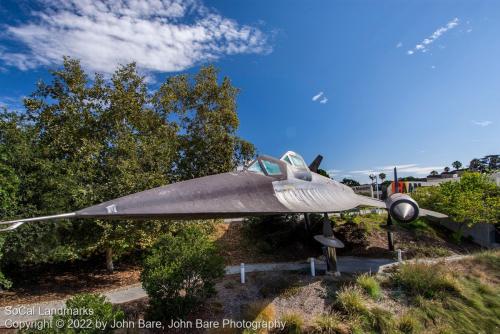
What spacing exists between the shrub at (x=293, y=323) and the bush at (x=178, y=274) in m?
2.33

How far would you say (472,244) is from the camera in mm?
18938

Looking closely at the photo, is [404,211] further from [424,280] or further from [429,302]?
[429,302]

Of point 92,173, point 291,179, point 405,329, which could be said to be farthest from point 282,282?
point 92,173

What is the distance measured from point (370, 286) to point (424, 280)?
189 cm

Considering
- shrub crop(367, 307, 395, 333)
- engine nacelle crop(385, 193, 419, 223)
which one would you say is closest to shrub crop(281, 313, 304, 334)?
shrub crop(367, 307, 395, 333)

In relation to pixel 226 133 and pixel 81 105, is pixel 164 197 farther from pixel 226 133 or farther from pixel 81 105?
pixel 226 133

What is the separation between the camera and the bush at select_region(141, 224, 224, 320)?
7.63m

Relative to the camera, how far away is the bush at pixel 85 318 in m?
5.11

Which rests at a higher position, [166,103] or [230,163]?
[166,103]

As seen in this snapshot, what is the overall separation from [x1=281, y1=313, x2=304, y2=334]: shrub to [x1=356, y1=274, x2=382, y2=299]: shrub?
9.12 ft

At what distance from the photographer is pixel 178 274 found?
7859 mm

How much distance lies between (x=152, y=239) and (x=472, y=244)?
21144 millimetres

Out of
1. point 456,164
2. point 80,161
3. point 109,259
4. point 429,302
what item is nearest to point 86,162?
point 80,161

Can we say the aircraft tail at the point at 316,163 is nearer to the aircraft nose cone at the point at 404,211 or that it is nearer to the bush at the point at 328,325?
the aircraft nose cone at the point at 404,211
